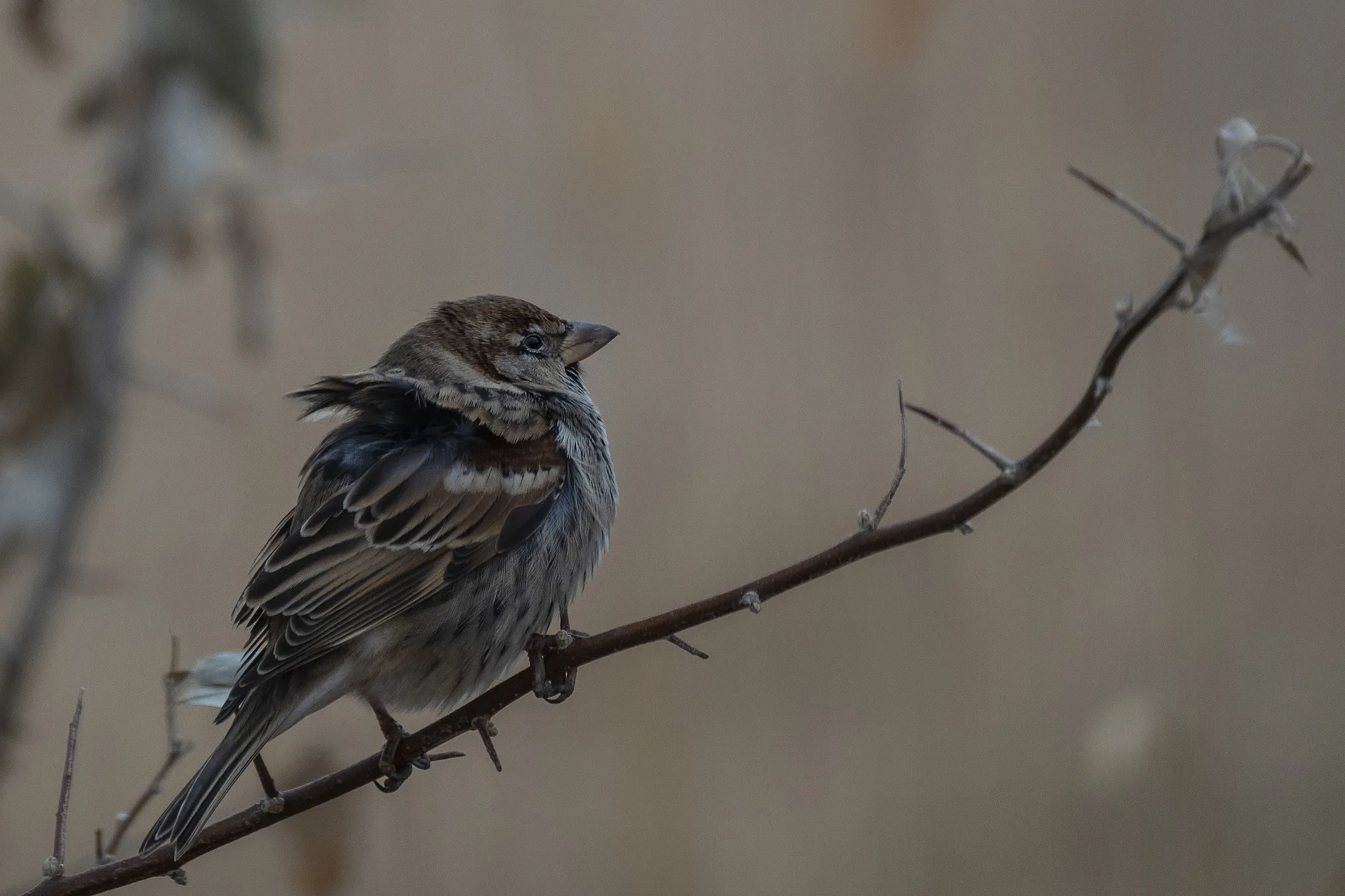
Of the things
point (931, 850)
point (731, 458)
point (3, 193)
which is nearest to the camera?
point (3, 193)

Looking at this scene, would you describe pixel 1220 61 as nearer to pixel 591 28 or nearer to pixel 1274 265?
pixel 1274 265

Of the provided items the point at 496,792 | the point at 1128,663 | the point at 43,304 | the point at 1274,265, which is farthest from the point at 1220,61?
the point at 43,304

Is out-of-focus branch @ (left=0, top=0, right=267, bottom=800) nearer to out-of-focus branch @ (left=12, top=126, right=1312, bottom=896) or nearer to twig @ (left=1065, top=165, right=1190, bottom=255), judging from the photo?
out-of-focus branch @ (left=12, top=126, right=1312, bottom=896)

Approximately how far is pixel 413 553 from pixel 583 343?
2.02 ft

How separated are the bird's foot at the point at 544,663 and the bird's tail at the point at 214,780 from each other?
35 cm

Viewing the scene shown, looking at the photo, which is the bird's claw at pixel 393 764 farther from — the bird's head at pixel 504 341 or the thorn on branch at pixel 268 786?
the bird's head at pixel 504 341

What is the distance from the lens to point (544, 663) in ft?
5.33

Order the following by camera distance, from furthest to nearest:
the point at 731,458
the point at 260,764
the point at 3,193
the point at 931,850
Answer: the point at 731,458 → the point at 931,850 → the point at 3,193 → the point at 260,764

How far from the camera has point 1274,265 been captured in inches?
125

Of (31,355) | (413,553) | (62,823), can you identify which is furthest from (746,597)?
(31,355)

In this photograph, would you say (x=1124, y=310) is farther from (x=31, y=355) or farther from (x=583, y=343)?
(x=31, y=355)

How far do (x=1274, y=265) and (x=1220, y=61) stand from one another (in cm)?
48

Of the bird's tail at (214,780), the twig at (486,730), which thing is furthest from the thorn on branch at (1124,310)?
the bird's tail at (214,780)

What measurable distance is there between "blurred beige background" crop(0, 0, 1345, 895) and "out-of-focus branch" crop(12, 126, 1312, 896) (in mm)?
1359
